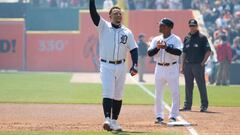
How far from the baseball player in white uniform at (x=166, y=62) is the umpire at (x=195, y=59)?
2992 millimetres

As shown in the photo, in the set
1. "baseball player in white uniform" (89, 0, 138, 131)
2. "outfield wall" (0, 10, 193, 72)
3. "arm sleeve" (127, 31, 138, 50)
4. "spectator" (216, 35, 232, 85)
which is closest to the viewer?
"baseball player in white uniform" (89, 0, 138, 131)

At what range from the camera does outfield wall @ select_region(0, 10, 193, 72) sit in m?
39.0

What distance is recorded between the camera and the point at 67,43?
39.4 metres

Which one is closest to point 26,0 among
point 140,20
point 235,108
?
point 140,20

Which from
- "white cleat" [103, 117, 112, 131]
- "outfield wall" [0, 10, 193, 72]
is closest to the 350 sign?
"outfield wall" [0, 10, 193, 72]

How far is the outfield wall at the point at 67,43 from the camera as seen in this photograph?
38969 millimetres

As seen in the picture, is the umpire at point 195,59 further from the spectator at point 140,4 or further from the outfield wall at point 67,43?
the spectator at point 140,4

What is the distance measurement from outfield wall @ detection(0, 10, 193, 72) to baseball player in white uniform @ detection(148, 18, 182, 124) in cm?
2530

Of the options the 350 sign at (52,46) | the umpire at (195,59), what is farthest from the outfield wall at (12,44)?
the umpire at (195,59)

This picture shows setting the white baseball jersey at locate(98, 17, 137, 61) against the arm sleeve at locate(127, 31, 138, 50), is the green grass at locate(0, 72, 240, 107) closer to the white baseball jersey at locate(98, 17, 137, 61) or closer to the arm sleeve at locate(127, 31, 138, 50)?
the arm sleeve at locate(127, 31, 138, 50)

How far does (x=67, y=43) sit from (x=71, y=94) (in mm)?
17991

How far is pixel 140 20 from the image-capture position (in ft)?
129

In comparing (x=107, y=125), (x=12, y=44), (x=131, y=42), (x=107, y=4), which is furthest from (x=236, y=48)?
(x=107, y=125)

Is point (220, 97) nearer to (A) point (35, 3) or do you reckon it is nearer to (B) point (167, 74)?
(B) point (167, 74)
